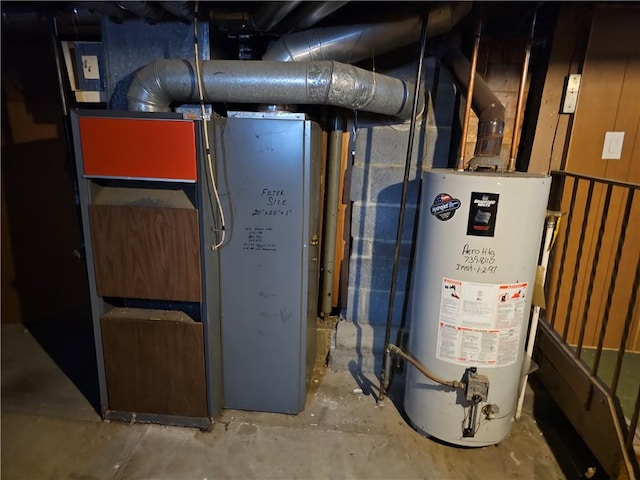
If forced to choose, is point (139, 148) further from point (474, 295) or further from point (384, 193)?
point (474, 295)

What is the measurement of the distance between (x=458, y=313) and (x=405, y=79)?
1.26 metres

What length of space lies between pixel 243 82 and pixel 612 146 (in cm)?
197

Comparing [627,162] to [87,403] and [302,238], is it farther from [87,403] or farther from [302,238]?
[87,403]

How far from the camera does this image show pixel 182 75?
162 centimetres

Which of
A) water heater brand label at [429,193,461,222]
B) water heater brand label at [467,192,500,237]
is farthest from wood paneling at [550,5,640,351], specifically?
water heater brand label at [429,193,461,222]

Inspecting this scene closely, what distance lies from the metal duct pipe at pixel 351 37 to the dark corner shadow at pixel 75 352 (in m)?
2.01

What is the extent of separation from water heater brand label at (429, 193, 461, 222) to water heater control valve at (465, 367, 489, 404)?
69 cm

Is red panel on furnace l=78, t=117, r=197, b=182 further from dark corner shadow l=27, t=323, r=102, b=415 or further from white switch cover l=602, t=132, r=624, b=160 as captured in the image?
white switch cover l=602, t=132, r=624, b=160

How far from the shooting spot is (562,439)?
1.87 m

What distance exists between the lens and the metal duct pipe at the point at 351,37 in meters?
1.74

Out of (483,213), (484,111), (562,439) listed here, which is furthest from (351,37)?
(562,439)

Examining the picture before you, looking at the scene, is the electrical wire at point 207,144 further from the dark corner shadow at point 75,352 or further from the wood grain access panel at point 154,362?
the dark corner shadow at point 75,352

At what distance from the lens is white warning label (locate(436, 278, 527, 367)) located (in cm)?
161

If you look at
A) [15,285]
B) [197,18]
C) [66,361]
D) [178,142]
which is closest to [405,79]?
[197,18]
